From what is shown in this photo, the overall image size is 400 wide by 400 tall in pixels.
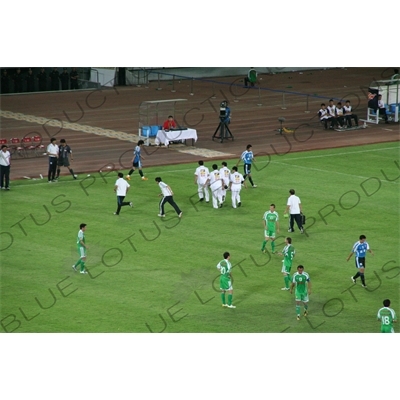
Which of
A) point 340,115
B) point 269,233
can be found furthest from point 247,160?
point 340,115

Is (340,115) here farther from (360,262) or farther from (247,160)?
(360,262)

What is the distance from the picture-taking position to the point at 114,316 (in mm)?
25984

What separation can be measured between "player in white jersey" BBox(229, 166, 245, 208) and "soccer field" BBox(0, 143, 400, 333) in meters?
0.40

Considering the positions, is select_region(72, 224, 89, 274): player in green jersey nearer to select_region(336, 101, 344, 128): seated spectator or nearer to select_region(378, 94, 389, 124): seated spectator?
select_region(336, 101, 344, 128): seated spectator

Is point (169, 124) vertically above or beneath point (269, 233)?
above

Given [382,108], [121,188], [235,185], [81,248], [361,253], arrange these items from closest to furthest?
1. [361,253]
2. [81,248]
3. [121,188]
4. [235,185]
5. [382,108]

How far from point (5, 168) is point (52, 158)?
2320mm

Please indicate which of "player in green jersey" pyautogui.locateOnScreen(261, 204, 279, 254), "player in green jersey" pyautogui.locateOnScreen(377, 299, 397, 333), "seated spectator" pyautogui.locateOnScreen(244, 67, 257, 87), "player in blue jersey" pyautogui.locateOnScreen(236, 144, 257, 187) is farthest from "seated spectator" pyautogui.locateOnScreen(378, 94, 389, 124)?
"player in green jersey" pyautogui.locateOnScreen(377, 299, 397, 333)

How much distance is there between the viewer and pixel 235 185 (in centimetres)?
3622

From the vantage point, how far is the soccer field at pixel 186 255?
1027 inches

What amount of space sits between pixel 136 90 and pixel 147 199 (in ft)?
103

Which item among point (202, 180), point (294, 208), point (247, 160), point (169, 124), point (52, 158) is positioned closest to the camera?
point (294, 208)

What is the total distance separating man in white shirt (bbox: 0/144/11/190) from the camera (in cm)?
3903

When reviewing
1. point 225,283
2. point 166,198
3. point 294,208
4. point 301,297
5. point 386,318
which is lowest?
point 386,318
